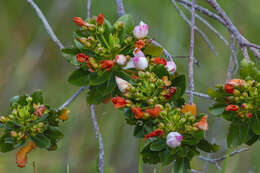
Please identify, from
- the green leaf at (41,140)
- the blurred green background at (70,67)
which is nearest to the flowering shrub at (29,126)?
the green leaf at (41,140)

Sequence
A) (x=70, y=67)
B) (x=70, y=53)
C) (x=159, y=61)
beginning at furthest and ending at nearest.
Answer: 1. (x=70, y=67)
2. (x=70, y=53)
3. (x=159, y=61)

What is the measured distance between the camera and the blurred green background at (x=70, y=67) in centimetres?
201

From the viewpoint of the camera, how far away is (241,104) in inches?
30.5

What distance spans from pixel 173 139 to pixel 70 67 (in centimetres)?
172

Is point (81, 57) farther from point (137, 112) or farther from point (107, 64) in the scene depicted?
point (137, 112)

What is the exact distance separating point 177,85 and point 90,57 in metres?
0.21

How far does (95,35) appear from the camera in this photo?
896 mm

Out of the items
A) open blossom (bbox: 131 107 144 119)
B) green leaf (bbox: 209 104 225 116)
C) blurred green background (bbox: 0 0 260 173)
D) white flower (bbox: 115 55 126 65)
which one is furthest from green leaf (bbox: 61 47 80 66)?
blurred green background (bbox: 0 0 260 173)

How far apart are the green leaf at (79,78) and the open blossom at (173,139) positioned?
0.93 ft

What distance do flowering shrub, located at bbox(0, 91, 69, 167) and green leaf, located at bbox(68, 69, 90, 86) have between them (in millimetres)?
75

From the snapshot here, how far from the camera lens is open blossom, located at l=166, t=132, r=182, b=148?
2.35 feet

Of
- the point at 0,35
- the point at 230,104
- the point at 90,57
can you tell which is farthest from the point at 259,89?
the point at 0,35

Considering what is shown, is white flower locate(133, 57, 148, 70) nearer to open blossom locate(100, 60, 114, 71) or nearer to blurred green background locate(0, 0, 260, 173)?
open blossom locate(100, 60, 114, 71)

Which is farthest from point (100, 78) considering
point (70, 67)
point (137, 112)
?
point (70, 67)
